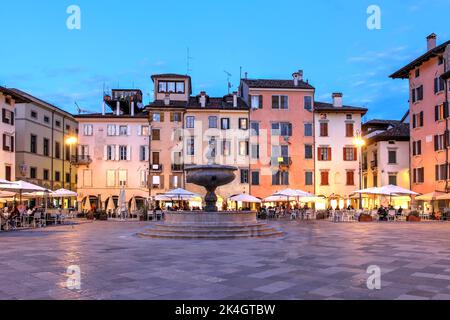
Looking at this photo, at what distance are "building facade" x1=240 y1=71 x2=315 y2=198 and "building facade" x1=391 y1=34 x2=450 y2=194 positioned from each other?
10.3m

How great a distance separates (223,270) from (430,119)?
3471cm

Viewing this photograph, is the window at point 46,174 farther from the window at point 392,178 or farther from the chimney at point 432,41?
the chimney at point 432,41

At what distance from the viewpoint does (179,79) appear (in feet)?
161

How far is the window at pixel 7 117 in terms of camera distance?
126 ft

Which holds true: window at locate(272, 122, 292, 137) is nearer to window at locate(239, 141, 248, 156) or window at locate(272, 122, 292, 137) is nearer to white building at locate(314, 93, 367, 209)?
white building at locate(314, 93, 367, 209)

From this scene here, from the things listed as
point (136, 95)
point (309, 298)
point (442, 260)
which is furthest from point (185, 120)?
point (309, 298)

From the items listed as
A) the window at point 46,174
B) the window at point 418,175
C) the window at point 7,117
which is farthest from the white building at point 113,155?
the window at point 418,175

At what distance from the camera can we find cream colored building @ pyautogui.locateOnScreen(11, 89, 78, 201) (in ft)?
146

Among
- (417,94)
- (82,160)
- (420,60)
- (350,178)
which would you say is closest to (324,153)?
(350,178)

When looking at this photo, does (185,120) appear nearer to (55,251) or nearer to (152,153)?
(152,153)

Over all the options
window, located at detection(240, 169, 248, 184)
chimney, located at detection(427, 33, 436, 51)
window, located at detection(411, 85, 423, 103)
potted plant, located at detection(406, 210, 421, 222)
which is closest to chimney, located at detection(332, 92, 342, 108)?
window, located at detection(411, 85, 423, 103)

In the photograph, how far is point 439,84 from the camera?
37.1 metres

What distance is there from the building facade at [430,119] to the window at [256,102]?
14.2 metres

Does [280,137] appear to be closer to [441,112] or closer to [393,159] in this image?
[393,159]
